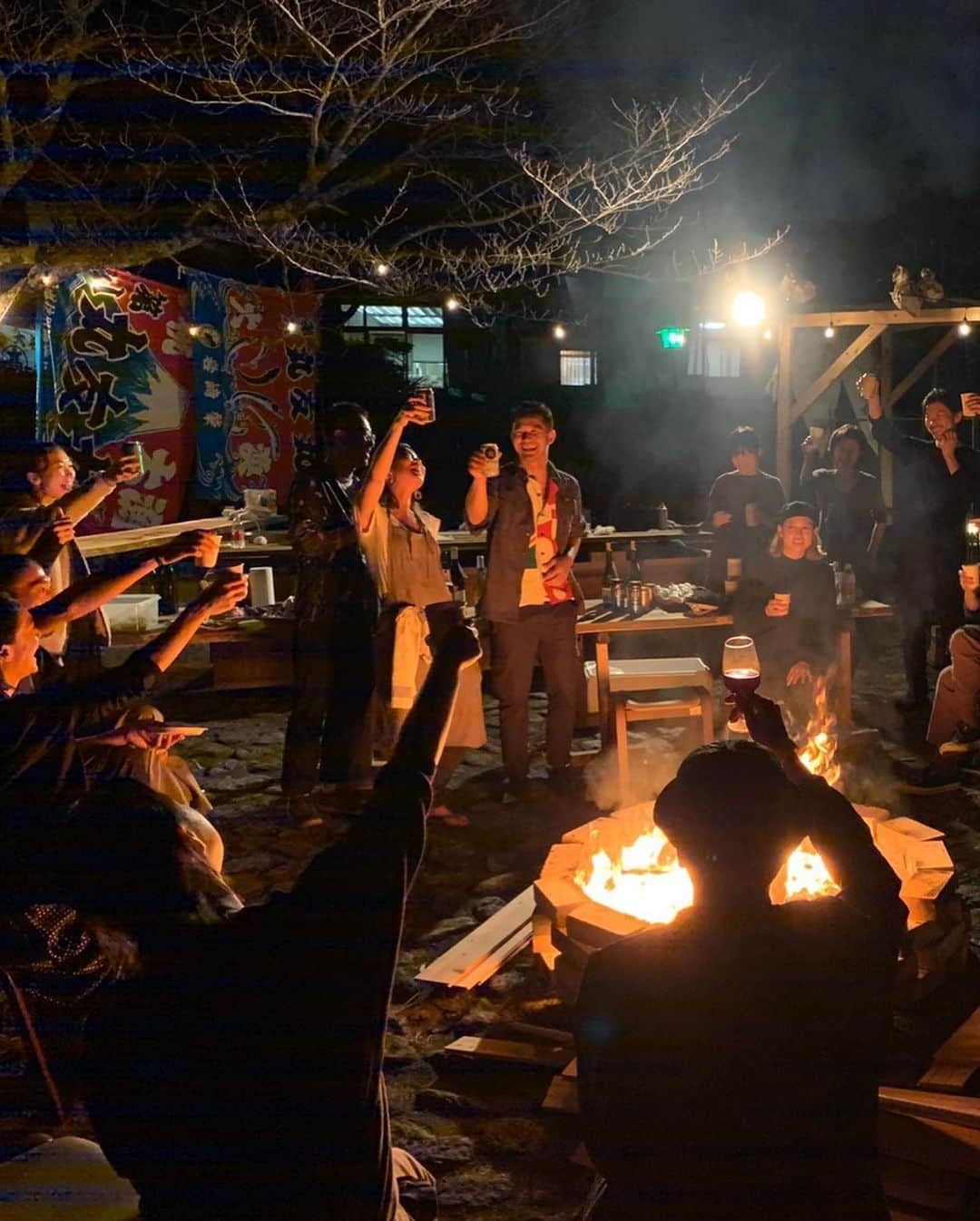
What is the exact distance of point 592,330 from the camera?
27.3 metres

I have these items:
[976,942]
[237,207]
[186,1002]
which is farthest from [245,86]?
[186,1002]

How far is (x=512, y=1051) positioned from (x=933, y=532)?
21.7ft

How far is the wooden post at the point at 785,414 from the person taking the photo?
39.1 feet

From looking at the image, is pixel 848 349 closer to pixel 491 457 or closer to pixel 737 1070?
pixel 491 457

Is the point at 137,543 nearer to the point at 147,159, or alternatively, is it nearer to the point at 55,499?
the point at 55,499

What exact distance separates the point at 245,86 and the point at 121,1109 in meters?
14.4

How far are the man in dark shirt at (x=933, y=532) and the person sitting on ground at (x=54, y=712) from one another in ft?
22.5

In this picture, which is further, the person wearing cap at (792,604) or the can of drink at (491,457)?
the person wearing cap at (792,604)

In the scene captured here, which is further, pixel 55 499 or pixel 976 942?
pixel 55 499

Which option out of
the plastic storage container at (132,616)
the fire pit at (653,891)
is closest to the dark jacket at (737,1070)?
the fire pit at (653,891)

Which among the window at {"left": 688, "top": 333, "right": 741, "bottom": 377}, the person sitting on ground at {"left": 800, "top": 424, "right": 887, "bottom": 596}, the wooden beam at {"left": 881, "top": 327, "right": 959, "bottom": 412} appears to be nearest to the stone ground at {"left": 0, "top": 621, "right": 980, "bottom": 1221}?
the person sitting on ground at {"left": 800, "top": 424, "right": 887, "bottom": 596}

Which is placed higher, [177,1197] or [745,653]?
[745,653]

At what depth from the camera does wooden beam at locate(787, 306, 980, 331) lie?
410 inches

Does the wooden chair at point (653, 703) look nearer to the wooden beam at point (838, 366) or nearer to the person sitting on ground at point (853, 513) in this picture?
the person sitting on ground at point (853, 513)
